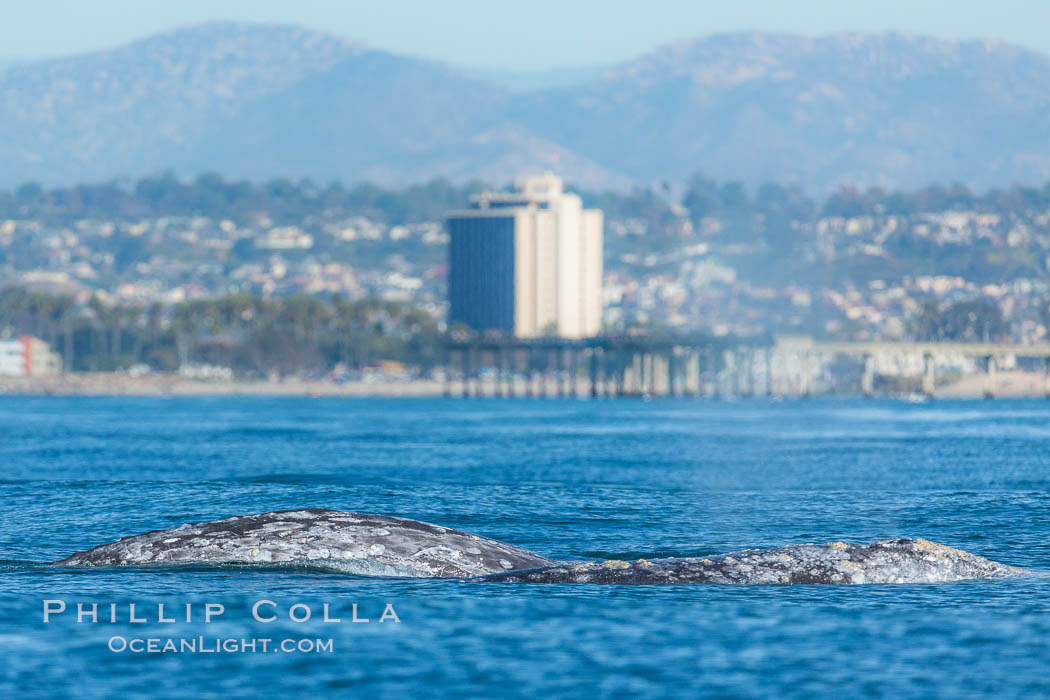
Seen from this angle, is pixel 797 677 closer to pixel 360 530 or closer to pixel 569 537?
pixel 360 530

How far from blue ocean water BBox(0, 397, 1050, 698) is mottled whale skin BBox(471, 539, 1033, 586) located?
34 cm

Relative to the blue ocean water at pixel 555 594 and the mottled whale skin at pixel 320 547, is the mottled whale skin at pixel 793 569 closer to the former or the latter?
the blue ocean water at pixel 555 594

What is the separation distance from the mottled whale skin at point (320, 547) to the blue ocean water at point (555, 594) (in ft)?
0.86

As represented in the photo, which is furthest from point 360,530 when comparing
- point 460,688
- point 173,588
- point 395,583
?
point 460,688

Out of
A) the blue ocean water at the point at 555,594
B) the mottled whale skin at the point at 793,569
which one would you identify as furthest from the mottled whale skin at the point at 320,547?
the mottled whale skin at the point at 793,569

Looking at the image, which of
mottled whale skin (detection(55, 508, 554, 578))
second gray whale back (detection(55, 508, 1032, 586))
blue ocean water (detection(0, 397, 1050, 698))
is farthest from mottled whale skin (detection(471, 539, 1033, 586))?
mottled whale skin (detection(55, 508, 554, 578))

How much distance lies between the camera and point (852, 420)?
450ft

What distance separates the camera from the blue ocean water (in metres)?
17.5

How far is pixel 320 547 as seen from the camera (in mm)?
22406

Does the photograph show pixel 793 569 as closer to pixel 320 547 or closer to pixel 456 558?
pixel 456 558

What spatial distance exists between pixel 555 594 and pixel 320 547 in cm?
302

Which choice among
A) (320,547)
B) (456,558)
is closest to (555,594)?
(456,558)

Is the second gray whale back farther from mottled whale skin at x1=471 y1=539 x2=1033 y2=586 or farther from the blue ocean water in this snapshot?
the blue ocean water

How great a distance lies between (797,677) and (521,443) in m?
70.2
